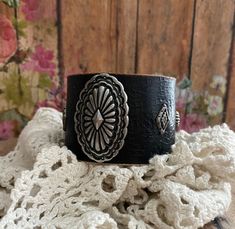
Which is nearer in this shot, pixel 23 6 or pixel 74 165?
pixel 74 165

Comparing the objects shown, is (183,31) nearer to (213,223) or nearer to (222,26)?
(222,26)

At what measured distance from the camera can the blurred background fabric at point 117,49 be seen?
0.73 metres

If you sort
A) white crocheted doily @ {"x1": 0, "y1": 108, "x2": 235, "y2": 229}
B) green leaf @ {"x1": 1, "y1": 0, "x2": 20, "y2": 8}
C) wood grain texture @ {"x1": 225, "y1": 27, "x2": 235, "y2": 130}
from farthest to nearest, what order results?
wood grain texture @ {"x1": 225, "y1": 27, "x2": 235, "y2": 130} → green leaf @ {"x1": 1, "y1": 0, "x2": 20, "y2": 8} → white crocheted doily @ {"x1": 0, "y1": 108, "x2": 235, "y2": 229}

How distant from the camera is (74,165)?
1.34ft

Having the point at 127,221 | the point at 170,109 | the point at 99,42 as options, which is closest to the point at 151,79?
the point at 170,109

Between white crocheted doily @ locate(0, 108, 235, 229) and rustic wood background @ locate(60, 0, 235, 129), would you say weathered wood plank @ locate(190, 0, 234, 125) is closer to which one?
rustic wood background @ locate(60, 0, 235, 129)

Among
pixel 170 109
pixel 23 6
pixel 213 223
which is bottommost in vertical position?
pixel 213 223

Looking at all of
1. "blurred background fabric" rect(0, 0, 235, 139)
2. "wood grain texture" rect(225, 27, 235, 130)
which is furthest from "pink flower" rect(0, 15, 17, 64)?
"wood grain texture" rect(225, 27, 235, 130)

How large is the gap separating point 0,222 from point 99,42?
504mm

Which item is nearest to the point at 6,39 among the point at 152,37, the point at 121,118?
the point at 152,37

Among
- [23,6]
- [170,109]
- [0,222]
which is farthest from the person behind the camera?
[23,6]

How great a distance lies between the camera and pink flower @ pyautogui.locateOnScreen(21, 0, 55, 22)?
719mm

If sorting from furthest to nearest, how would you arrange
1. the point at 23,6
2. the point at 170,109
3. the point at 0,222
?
the point at 23,6
the point at 170,109
the point at 0,222

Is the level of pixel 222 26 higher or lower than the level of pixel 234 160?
higher
